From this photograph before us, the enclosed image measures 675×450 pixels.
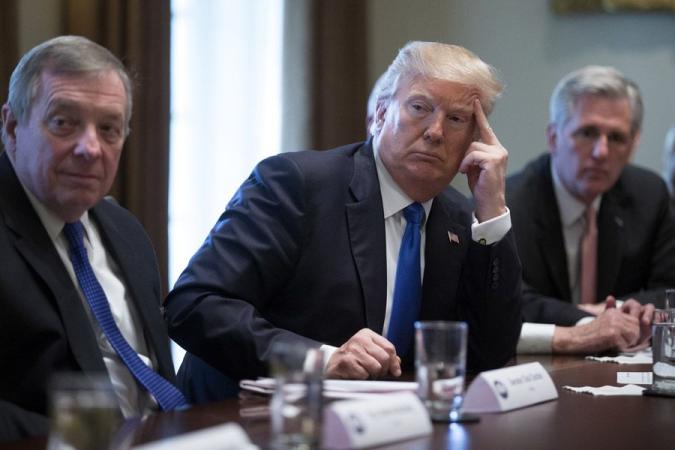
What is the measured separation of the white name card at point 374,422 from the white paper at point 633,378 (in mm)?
902

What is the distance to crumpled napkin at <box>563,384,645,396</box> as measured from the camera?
2.34 meters

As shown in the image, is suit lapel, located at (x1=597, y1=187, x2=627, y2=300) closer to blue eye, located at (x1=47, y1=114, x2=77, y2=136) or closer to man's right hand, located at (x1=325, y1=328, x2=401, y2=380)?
man's right hand, located at (x1=325, y1=328, x2=401, y2=380)

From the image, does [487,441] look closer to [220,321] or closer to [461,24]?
[220,321]

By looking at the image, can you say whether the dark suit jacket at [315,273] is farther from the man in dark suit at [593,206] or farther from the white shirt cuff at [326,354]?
the man in dark suit at [593,206]

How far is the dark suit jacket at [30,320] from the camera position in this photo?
7.62 feet

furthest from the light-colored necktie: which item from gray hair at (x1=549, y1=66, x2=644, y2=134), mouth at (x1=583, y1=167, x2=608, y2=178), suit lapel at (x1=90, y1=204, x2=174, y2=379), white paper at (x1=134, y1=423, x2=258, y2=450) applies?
white paper at (x1=134, y1=423, x2=258, y2=450)

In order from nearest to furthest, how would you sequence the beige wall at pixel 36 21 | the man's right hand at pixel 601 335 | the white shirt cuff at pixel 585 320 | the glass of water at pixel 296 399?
1. the glass of water at pixel 296 399
2. the man's right hand at pixel 601 335
3. the white shirt cuff at pixel 585 320
4. the beige wall at pixel 36 21

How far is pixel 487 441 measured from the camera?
5.74 ft

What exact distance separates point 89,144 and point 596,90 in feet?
7.55

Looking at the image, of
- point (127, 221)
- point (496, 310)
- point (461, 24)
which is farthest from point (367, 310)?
point (461, 24)

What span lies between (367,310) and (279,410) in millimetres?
1336

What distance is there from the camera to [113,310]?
2.74 metres

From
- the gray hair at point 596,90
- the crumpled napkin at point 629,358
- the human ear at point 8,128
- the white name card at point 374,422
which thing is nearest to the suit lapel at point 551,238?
the gray hair at point 596,90

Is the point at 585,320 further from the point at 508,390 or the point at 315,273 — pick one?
the point at 508,390
